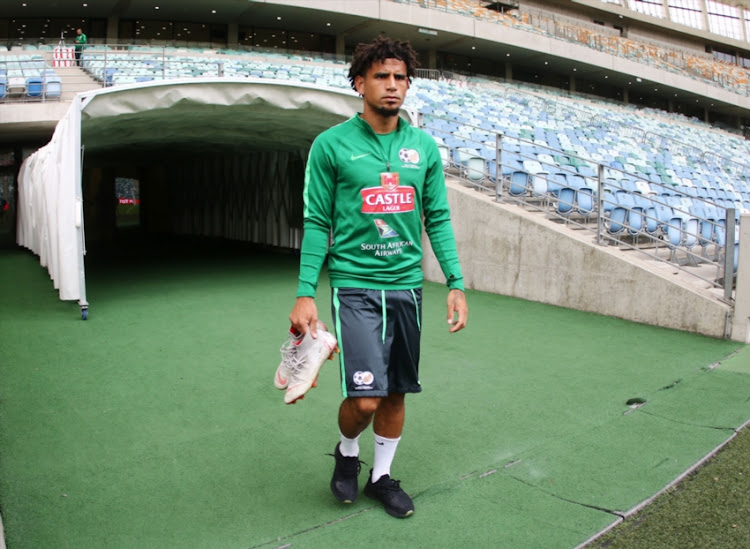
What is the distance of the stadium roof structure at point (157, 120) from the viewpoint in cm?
767

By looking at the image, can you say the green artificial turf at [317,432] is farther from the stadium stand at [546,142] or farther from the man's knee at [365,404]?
the stadium stand at [546,142]

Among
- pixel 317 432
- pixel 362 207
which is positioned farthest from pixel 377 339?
pixel 317 432

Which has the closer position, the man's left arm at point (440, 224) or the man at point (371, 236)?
the man at point (371, 236)

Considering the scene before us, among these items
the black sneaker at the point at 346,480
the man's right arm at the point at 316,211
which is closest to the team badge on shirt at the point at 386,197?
the man's right arm at the point at 316,211

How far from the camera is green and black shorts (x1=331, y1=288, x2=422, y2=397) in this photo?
107 inches

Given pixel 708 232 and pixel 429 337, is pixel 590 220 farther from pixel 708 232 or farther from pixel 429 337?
pixel 429 337

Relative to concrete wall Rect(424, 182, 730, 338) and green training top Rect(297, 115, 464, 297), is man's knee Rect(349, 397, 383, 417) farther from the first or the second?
concrete wall Rect(424, 182, 730, 338)

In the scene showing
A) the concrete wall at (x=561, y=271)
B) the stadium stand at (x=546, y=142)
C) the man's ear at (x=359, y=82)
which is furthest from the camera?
the stadium stand at (x=546, y=142)

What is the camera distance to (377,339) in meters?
2.76

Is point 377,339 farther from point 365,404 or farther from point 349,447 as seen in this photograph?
point 349,447

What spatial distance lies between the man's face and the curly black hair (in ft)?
0.08

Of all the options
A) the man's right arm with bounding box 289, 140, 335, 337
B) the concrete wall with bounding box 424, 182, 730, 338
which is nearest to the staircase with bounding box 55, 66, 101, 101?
the concrete wall with bounding box 424, 182, 730, 338

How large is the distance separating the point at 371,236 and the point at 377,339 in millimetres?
441

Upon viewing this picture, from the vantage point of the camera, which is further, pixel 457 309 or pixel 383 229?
pixel 457 309
